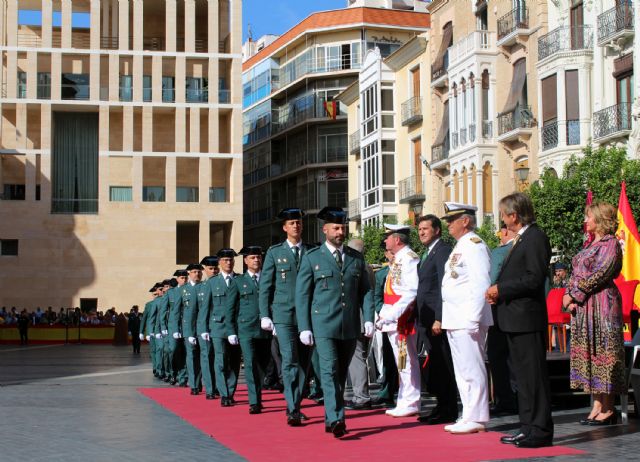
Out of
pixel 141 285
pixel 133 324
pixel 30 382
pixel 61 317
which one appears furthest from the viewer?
pixel 141 285

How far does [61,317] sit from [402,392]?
47.4 metres

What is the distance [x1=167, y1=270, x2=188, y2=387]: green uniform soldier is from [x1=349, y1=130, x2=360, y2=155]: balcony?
44.7 m

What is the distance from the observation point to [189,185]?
69750 mm

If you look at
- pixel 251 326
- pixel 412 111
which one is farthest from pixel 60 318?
pixel 251 326

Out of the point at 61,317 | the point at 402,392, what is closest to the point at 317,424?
the point at 402,392

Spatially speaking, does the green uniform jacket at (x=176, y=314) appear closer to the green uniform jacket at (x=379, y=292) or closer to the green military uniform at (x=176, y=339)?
the green military uniform at (x=176, y=339)

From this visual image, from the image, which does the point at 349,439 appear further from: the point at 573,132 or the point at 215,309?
the point at 573,132

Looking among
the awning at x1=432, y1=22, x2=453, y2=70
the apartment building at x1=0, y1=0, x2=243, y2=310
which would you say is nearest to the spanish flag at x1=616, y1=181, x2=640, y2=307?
the awning at x1=432, y1=22, x2=453, y2=70

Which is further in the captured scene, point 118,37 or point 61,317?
point 118,37

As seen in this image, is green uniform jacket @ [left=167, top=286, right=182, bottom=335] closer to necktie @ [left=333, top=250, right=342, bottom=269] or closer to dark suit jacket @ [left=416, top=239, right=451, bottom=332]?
dark suit jacket @ [left=416, top=239, right=451, bottom=332]

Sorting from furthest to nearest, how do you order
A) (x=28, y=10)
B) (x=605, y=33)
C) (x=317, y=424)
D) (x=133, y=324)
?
1. (x=28, y=10)
2. (x=133, y=324)
3. (x=605, y=33)
4. (x=317, y=424)

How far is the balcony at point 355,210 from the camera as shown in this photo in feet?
216

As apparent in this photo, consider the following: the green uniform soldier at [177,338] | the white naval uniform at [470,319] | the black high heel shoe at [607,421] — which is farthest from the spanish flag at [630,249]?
the green uniform soldier at [177,338]

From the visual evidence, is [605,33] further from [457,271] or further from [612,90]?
[457,271]
